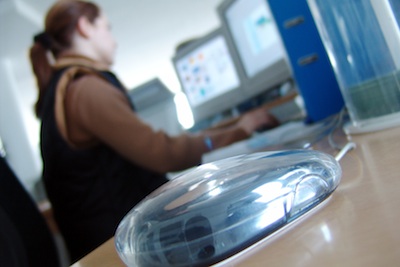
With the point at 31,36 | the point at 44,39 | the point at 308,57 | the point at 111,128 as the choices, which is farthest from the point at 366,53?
the point at 31,36

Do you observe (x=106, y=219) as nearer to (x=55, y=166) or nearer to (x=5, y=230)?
(x=55, y=166)

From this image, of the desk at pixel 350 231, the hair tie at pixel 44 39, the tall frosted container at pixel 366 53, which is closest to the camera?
the desk at pixel 350 231

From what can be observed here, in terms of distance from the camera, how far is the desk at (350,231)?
0.14 meters

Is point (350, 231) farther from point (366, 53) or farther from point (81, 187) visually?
point (81, 187)

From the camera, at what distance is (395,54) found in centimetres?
36

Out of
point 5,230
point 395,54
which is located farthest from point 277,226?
point 5,230

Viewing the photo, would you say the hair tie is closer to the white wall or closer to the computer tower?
the computer tower

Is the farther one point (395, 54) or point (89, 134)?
point (89, 134)

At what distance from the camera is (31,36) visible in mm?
3010

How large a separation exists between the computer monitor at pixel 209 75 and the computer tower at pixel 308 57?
917 millimetres

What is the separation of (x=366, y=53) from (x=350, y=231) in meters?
0.32

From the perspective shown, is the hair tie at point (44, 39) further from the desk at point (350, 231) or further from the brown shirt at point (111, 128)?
the desk at point (350, 231)

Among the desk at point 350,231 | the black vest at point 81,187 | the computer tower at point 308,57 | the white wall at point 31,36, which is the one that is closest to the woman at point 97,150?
the black vest at point 81,187

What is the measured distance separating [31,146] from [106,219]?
287cm
